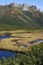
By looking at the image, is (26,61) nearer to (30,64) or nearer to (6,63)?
(30,64)

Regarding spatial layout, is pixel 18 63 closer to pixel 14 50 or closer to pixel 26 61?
pixel 26 61

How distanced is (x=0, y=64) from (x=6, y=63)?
6.72 ft

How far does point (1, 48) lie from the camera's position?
130m

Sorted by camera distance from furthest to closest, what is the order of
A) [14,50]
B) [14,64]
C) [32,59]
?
[14,50] < [32,59] < [14,64]

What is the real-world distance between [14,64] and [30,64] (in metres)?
4.95

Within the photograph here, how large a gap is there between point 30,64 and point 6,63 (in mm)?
6574

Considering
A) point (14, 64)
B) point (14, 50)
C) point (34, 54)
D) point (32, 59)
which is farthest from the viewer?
point (14, 50)

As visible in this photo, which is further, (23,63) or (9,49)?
(9,49)

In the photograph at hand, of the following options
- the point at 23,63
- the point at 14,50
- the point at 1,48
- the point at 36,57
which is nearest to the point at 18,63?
the point at 23,63

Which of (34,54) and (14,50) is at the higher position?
(34,54)

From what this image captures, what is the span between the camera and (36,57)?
6550cm

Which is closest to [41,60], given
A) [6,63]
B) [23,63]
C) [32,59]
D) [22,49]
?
[32,59]

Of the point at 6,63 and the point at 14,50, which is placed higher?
the point at 6,63

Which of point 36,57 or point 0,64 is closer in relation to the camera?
point 0,64
